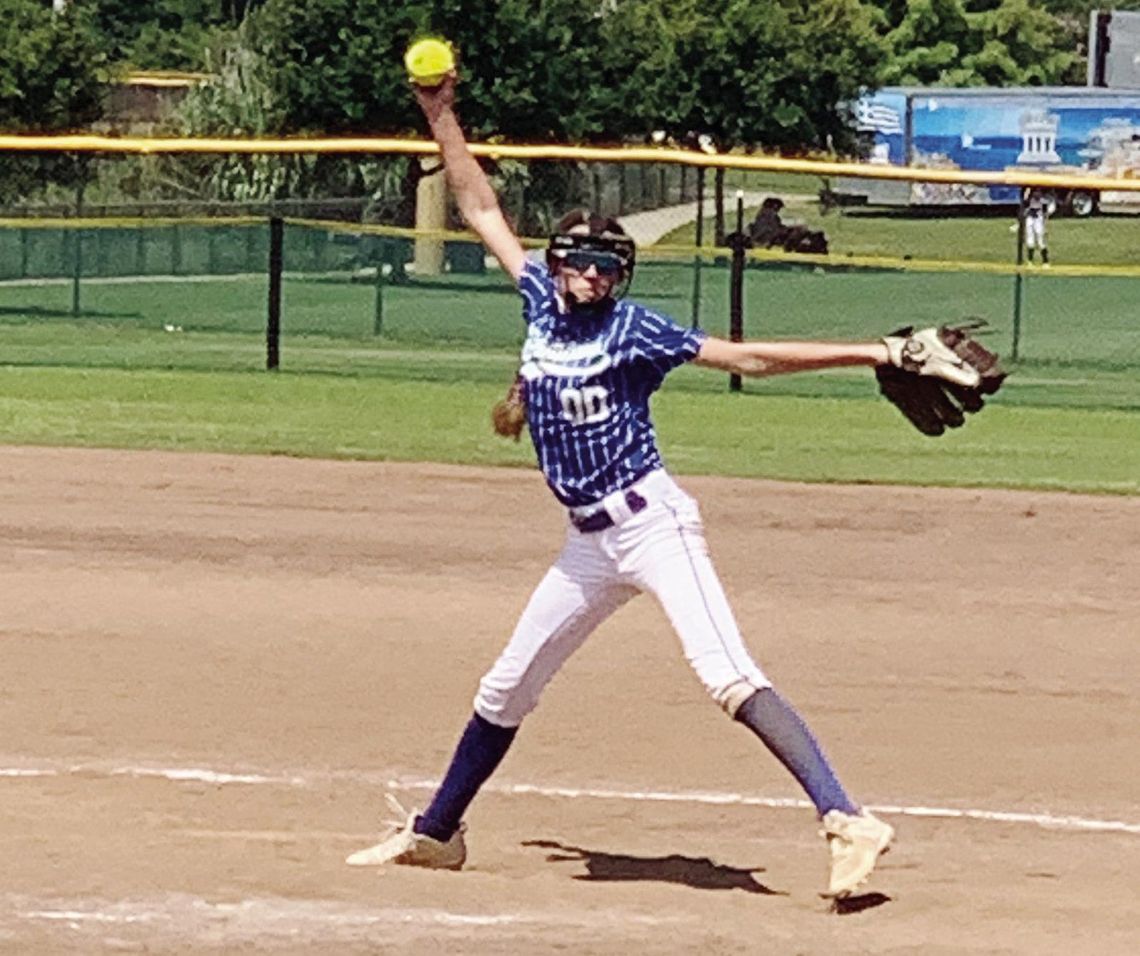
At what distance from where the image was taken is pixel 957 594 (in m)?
11.4

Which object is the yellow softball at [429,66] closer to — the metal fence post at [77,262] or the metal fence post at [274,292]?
the metal fence post at [274,292]

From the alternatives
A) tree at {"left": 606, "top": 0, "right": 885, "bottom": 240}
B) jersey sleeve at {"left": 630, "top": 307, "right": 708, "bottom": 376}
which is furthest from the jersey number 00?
tree at {"left": 606, "top": 0, "right": 885, "bottom": 240}

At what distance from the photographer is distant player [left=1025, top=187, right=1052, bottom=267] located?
82.2 feet

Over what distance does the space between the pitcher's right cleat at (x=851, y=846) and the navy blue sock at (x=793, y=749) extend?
42mm

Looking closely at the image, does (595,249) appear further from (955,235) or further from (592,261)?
(955,235)

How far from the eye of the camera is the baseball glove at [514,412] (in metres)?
6.43

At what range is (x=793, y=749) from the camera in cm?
629

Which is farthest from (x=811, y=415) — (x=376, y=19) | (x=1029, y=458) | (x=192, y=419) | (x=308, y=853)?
(x=376, y=19)

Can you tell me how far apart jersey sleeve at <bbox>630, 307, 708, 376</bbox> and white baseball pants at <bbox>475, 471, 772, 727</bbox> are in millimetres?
280

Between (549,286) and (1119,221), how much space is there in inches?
1330

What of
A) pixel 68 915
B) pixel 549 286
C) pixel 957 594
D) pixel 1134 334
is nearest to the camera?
pixel 68 915

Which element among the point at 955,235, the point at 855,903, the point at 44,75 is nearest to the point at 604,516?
the point at 855,903

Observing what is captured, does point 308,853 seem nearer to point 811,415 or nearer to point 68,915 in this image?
point 68,915

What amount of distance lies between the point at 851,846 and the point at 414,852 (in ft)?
3.65
